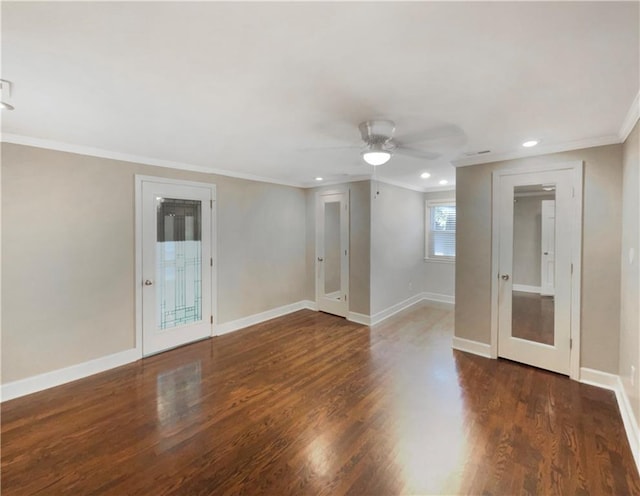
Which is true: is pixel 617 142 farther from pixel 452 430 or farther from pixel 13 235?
pixel 13 235

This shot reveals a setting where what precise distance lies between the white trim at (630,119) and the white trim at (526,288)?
5.18 ft

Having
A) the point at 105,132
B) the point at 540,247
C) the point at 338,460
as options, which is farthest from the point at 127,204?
the point at 540,247

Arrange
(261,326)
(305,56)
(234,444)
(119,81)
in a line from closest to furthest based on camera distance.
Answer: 1. (305,56)
2. (119,81)
3. (234,444)
4. (261,326)

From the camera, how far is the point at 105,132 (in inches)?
104

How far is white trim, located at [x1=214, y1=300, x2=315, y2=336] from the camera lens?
443 cm

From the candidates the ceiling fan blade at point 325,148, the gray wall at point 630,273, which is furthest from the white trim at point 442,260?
the ceiling fan blade at point 325,148

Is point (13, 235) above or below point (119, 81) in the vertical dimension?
below

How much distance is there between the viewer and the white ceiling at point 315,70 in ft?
4.00

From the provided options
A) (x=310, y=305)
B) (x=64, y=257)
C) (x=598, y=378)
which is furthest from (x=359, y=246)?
(x=64, y=257)

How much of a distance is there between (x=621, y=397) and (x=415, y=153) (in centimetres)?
290

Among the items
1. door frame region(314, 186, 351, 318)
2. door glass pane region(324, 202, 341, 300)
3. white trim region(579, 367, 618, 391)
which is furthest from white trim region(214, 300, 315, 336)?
white trim region(579, 367, 618, 391)

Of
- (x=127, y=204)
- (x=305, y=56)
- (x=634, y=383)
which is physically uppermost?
(x=305, y=56)

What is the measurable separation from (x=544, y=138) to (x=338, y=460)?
10.7ft

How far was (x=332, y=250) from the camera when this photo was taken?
5.36 meters
